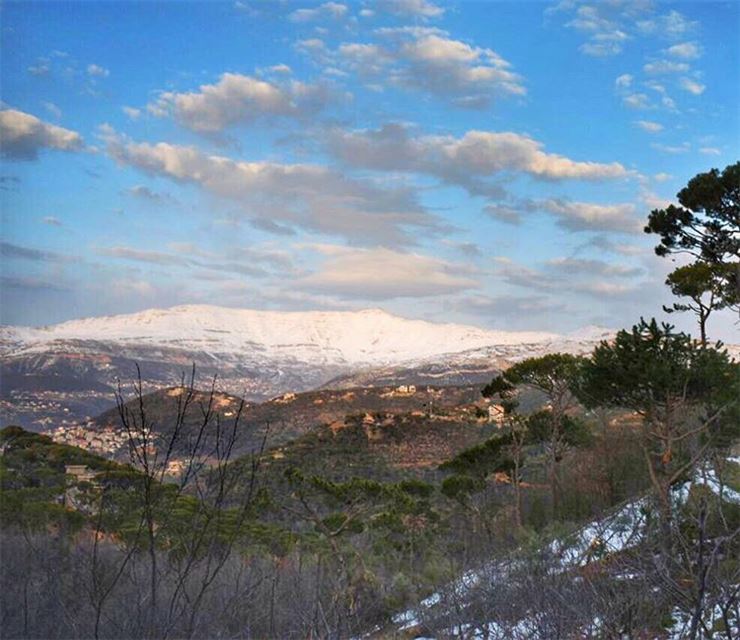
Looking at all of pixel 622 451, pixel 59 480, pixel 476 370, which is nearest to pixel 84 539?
pixel 59 480

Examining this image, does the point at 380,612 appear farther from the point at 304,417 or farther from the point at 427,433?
the point at 304,417

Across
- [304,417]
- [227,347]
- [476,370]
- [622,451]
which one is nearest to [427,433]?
[304,417]

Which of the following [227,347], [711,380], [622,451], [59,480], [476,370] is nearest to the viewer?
[711,380]

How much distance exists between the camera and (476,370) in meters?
99.6

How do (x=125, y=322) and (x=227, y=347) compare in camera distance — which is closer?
(x=227, y=347)

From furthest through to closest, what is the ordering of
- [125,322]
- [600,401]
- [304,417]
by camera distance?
[125,322], [304,417], [600,401]

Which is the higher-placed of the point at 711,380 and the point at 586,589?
the point at 711,380

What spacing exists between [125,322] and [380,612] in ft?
650

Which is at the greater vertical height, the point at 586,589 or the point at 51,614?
the point at 586,589

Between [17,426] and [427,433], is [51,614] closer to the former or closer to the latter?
[17,426]

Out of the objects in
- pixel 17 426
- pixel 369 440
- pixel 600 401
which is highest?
pixel 600 401

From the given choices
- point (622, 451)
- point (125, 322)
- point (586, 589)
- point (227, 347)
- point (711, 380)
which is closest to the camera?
point (586, 589)

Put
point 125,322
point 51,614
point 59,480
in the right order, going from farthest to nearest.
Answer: point 125,322, point 59,480, point 51,614

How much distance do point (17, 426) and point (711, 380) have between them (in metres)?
14.6
